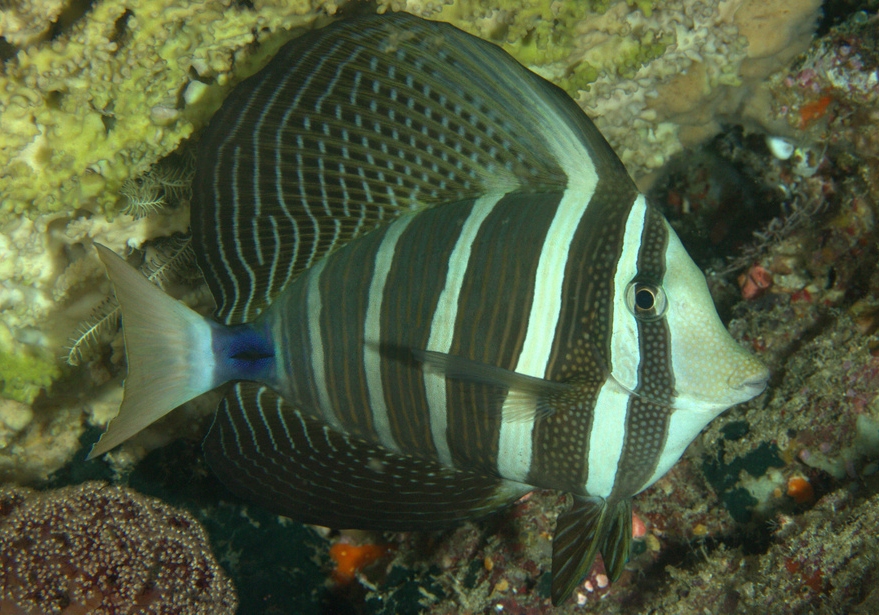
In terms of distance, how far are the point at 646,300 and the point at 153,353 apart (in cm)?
152

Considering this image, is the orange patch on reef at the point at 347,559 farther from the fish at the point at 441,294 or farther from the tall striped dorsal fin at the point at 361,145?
the tall striped dorsal fin at the point at 361,145

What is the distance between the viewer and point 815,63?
122 inches

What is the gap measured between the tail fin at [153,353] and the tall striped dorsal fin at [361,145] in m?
0.25

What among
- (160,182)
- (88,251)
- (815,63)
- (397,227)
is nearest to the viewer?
(397,227)

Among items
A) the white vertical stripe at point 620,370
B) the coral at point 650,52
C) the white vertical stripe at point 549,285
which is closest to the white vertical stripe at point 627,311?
the white vertical stripe at point 620,370

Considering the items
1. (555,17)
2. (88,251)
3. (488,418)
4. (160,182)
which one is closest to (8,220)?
(88,251)

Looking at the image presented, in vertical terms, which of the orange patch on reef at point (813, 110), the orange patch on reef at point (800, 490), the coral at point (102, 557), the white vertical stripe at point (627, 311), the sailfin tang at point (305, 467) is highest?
the orange patch on reef at point (813, 110)

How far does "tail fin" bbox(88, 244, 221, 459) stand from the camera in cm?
181

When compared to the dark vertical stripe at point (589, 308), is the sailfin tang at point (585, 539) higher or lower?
lower

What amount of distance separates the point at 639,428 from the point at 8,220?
2.50 m

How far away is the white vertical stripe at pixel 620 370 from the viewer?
1778 mm

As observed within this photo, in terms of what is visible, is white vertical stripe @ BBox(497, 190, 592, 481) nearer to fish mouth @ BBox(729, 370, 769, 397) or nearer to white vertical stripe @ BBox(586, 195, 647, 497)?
white vertical stripe @ BBox(586, 195, 647, 497)

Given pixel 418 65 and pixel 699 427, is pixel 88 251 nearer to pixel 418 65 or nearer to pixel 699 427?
pixel 418 65

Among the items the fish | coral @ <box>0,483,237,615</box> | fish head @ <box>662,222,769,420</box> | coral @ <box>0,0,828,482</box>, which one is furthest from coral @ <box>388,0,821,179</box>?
coral @ <box>0,483,237,615</box>
